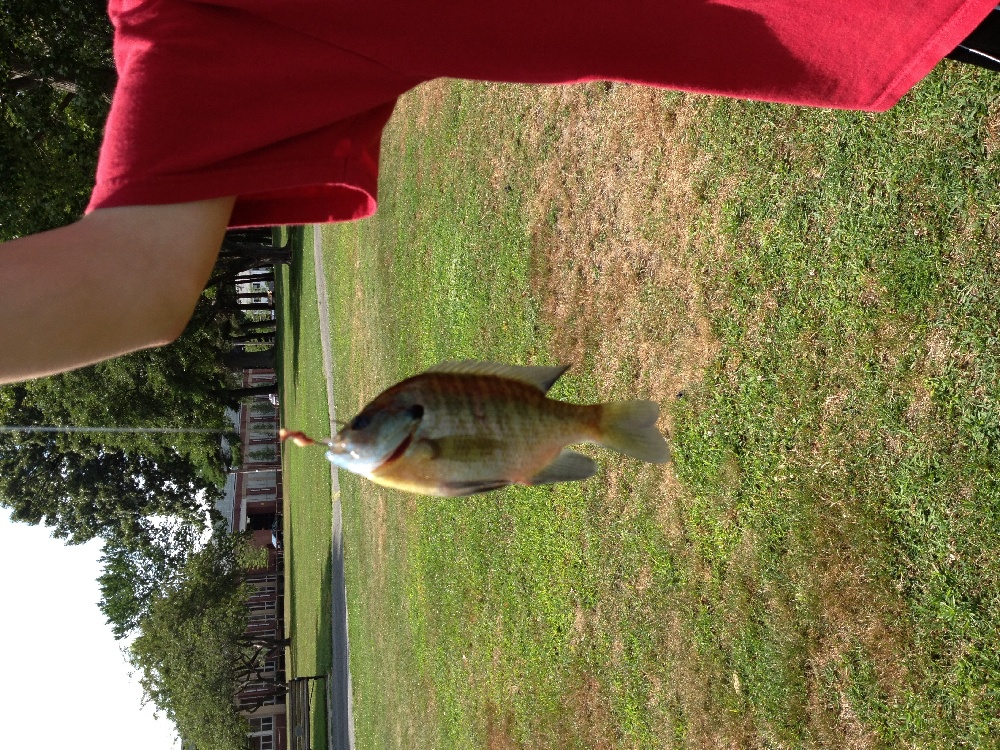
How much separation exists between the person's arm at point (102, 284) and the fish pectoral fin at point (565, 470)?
76 centimetres

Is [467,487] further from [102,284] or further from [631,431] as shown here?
[102,284]

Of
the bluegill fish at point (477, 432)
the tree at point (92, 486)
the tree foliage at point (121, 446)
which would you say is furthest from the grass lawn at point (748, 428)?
the tree at point (92, 486)

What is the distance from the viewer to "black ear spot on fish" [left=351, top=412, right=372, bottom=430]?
133 cm

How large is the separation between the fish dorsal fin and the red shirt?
1.81 ft

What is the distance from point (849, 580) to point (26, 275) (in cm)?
362

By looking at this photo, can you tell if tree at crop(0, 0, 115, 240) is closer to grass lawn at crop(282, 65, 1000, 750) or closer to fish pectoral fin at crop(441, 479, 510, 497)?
grass lawn at crop(282, 65, 1000, 750)

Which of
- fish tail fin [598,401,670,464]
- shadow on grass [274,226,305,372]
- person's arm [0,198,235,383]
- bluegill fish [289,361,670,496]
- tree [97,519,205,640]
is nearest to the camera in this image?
person's arm [0,198,235,383]

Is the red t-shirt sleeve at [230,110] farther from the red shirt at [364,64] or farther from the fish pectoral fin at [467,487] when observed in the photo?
the fish pectoral fin at [467,487]

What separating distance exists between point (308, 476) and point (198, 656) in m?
9.36

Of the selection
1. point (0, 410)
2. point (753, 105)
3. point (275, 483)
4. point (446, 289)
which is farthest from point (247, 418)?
point (753, 105)

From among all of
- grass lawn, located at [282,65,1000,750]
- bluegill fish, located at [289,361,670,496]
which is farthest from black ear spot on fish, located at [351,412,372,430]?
grass lawn, located at [282,65,1000,750]

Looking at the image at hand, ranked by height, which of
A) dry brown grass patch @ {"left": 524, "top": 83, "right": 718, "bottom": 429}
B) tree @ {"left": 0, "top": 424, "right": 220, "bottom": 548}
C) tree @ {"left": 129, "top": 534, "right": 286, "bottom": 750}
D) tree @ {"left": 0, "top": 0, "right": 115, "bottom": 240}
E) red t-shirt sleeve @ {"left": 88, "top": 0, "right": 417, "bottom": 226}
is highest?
tree @ {"left": 0, "top": 0, "right": 115, "bottom": 240}

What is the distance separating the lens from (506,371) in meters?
1.61

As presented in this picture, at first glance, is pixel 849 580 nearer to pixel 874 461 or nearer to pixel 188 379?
pixel 874 461
